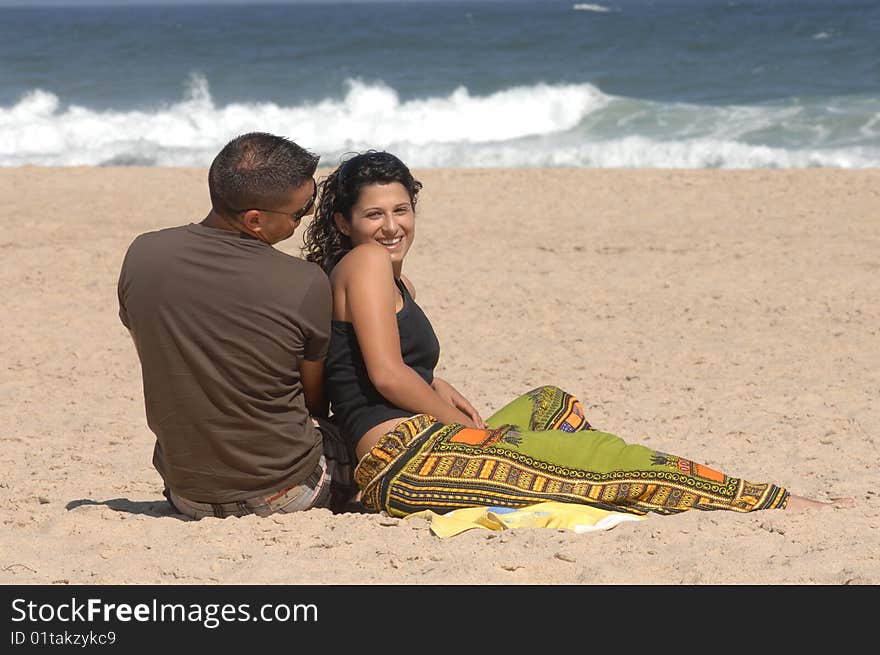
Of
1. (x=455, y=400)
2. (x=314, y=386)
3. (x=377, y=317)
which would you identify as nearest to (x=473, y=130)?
(x=455, y=400)

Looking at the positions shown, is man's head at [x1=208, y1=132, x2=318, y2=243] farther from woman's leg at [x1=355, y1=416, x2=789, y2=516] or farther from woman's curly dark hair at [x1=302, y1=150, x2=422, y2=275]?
woman's leg at [x1=355, y1=416, x2=789, y2=516]

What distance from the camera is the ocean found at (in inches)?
725

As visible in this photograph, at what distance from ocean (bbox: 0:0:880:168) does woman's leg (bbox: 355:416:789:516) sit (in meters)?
14.1

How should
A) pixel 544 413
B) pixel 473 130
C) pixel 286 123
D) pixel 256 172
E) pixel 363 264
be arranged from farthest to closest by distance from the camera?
pixel 286 123, pixel 473 130, pixel 544 413, pixel 363 264, pixel 256 172

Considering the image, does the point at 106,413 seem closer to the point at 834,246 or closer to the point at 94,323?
the point at 94,323

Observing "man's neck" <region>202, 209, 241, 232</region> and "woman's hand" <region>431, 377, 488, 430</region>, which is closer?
"man's neck" <region>202, 209, 241, 232</region>

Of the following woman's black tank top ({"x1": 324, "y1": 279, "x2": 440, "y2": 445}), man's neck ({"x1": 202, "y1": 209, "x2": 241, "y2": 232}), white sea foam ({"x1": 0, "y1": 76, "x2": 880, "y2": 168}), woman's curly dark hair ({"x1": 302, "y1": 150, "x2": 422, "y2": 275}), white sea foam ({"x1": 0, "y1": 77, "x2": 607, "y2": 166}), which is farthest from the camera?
white sea foam ({"x1": 0, "y1": 77, "x2": 607, "y2": 166})

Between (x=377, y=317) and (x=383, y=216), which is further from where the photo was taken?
(x=383, y=216)

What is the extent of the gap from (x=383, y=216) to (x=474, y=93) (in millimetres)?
25431

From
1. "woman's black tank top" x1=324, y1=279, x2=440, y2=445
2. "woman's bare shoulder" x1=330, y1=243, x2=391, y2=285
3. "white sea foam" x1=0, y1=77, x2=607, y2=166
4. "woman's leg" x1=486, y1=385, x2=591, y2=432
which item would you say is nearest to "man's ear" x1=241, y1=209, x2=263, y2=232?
"woman's bare shoulder" x1=330, y1=243, x2=391, y2=285

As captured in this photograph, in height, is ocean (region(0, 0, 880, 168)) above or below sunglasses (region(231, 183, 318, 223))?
above

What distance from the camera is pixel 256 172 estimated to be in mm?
3248

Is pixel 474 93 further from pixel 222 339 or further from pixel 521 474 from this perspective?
pixel 222 339

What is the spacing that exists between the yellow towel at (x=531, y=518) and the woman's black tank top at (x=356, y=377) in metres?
0.38
